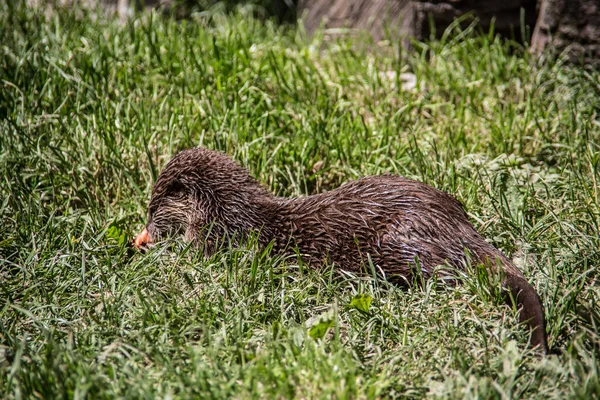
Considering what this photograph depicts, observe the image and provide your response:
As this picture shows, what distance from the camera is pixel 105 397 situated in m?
2.34

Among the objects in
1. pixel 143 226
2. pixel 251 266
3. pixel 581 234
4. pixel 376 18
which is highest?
pixel 376 18

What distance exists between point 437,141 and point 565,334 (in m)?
1.93

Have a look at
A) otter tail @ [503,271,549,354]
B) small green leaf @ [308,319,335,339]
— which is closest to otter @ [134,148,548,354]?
otter tail @ [503,271,549,354]

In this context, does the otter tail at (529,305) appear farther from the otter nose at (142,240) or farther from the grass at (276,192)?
the otter nose at (142,240)

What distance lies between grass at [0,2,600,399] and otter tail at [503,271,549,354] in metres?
0.07

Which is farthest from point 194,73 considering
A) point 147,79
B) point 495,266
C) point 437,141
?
point 495,266

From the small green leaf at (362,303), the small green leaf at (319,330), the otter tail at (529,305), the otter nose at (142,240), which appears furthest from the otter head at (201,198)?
the otter tail at (529,305)

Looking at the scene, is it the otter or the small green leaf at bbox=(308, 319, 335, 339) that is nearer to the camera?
the small green leaf at bbox=(308, 319, 335, 339)

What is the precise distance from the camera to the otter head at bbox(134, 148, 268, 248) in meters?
3.76

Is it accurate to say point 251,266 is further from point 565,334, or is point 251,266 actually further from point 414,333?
point 565,334

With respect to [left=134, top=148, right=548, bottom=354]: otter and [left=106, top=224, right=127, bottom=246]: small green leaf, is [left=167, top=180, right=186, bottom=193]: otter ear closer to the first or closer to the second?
[left=134, top=148, right=548, bottom=354]: otter

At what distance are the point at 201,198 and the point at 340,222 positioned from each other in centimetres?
91

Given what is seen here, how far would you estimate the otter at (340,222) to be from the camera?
3.25 metres

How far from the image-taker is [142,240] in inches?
152
